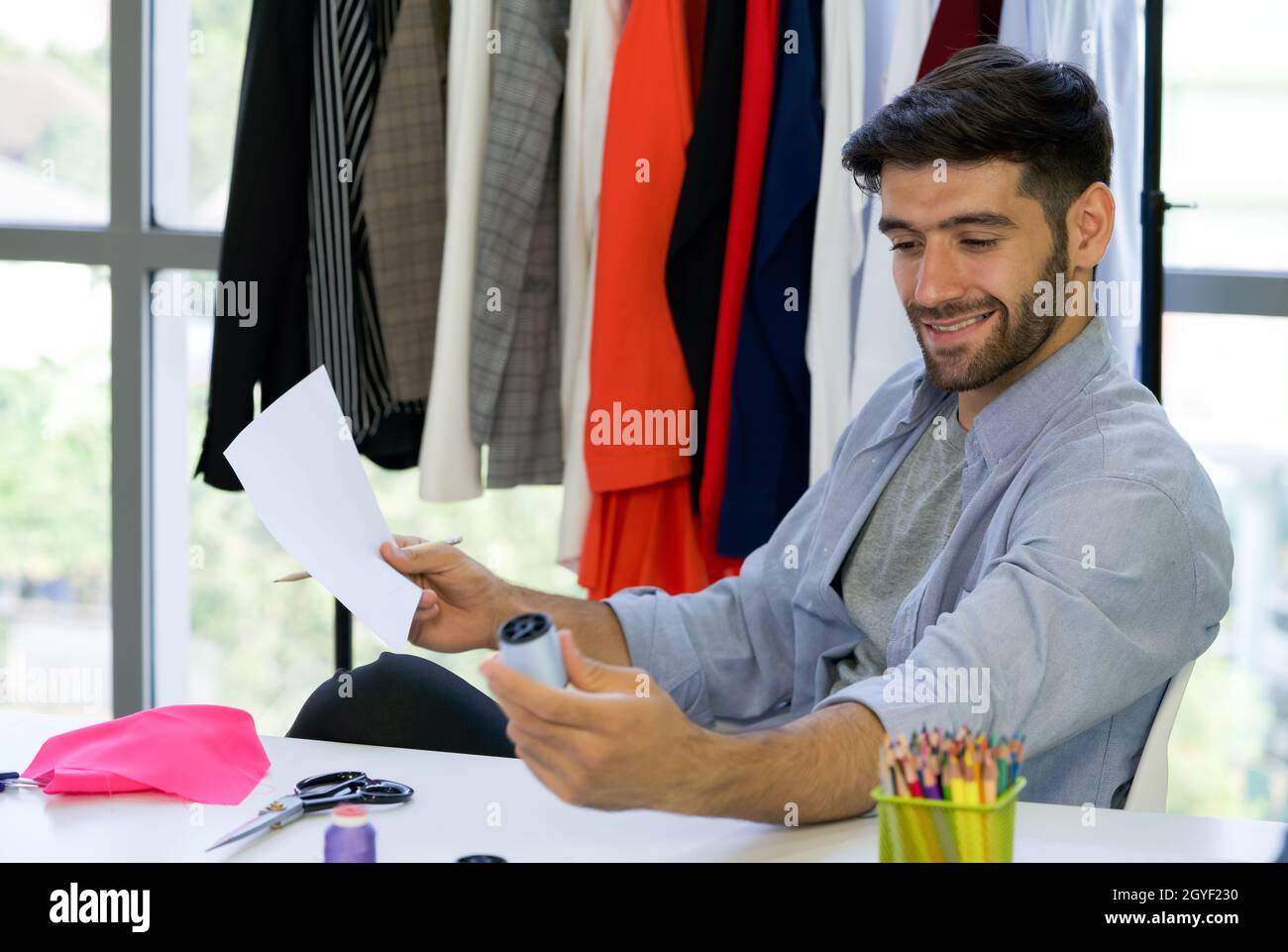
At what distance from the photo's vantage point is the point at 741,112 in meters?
2.07

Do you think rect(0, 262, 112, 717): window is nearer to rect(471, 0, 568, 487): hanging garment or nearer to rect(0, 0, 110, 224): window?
rect(0, 0, 110, 224): window

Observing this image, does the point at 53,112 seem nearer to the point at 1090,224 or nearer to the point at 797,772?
the point at 1090,224

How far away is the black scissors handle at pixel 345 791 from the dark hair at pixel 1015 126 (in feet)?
2.81

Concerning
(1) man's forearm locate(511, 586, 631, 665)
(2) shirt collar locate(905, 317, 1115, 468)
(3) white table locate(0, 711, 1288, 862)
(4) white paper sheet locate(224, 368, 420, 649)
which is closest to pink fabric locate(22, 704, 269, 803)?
(3) white table locate(0, 711, 1288, 862)

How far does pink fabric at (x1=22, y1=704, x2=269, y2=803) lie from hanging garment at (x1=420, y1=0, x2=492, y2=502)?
1.00 meters

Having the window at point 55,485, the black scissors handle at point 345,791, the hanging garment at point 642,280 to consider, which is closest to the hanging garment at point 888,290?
the hanging garment at point 642,280

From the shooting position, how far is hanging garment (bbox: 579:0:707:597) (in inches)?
81.9

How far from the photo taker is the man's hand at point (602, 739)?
922 mm

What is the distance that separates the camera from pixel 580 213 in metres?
2.19

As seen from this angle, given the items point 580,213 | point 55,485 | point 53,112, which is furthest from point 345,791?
point 53,112

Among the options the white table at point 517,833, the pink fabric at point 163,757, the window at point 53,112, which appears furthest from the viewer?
the window at point 53,112

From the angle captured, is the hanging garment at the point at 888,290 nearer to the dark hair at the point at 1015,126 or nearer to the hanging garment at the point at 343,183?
the dark hair at the point at 1015,126

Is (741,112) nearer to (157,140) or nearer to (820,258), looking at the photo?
(820,258)

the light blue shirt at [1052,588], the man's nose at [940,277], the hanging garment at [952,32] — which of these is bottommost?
the light blue shirt at [1052,588]
